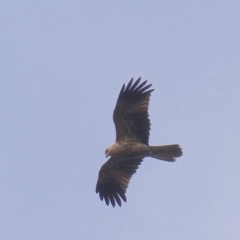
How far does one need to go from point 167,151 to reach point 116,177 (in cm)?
217

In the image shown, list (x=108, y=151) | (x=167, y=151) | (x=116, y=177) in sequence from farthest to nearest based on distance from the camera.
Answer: (x=116, y=177)
(x=108, y=151)
(x=167, y=151)

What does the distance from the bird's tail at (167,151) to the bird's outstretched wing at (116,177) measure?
1.30 m

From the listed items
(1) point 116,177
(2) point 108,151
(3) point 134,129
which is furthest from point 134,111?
(1) point 116,177

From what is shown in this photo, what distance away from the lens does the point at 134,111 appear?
666 inches

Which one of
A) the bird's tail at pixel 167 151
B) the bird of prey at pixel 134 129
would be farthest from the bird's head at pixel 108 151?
the bird's tail at pixel 167 151

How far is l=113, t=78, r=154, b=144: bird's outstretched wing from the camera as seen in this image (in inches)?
666

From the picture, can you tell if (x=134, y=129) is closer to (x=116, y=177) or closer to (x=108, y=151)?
(x=108, y=151)

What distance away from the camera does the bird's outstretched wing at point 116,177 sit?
18.0 m

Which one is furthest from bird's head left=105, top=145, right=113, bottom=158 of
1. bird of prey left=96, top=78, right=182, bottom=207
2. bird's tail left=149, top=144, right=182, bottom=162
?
bird's tail left=149, top=144, right=182, bottom=162

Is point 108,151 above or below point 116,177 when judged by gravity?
above

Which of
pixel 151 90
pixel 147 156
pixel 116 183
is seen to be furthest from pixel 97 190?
pixel 151 90

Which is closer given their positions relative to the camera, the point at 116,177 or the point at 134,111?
the point at 134,111

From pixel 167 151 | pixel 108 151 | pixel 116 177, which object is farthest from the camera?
pixel 116 177

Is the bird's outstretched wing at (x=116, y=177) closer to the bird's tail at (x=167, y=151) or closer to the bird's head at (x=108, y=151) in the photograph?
the bird's head at (x=108, y=151)
